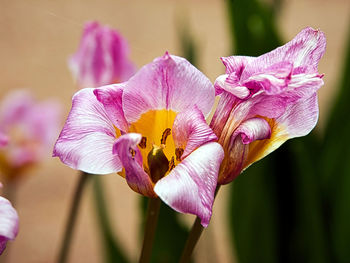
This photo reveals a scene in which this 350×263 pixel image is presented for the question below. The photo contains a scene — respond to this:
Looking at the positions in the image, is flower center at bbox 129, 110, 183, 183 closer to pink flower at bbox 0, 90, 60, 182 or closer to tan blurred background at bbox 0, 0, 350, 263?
pink flower at bbox 0, 90, 60, 182

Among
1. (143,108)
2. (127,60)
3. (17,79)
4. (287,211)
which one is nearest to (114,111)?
(143,108)

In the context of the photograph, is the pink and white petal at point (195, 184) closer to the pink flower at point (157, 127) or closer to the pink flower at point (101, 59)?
the pink flower at point (157, 127)

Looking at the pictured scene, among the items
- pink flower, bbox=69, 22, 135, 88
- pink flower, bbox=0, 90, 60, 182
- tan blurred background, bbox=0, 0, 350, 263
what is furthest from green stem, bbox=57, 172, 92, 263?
tan blurred background, bbox=0, 0, 350, 263

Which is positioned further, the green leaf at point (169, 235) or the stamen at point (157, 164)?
the green leaf at point (169, 235)

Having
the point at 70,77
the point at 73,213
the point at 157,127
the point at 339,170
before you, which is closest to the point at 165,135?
the point at 157,127

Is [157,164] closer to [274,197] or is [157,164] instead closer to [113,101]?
[113,101]

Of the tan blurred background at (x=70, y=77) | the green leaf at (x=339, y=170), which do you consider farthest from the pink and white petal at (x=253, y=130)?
the tan blurred background at (x=70, y=77)
